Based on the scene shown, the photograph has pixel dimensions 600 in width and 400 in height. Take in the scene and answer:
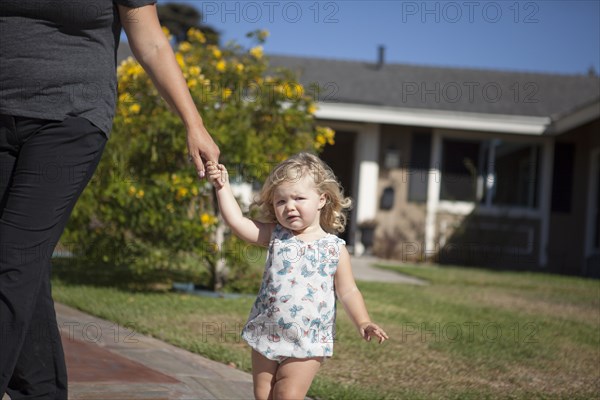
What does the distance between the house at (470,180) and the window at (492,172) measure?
0.02 metres

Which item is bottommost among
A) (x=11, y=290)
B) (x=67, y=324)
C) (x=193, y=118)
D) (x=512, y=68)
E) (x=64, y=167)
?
(x=67, y=324)

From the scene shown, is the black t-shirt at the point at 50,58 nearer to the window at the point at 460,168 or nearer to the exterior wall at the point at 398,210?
the exterior wall at the point at 398,210

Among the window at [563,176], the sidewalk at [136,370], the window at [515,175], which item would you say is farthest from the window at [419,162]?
the sidewalk at [136,370]

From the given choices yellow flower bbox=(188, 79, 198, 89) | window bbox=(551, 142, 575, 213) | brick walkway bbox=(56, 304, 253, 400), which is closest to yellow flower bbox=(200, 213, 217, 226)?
A: yellow flower bbox=(188, 79, 198, 89)

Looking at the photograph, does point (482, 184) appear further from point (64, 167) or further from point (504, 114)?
point (64, 167)

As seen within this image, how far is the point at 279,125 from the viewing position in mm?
6938

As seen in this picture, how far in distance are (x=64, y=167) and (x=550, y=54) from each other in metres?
17.3

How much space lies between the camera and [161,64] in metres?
2.36

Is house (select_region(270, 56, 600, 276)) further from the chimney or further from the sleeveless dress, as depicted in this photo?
the sleeveless dress

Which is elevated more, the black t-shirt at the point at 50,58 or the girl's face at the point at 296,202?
the black t-shirt at the point at 50,58

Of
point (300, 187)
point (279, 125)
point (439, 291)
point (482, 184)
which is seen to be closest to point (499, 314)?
point (439, 291)

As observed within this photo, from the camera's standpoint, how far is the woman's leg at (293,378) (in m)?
2.46

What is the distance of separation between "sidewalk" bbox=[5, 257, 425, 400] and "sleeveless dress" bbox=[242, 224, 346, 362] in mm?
986

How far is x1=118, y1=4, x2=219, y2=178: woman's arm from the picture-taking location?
2326 millimetres
